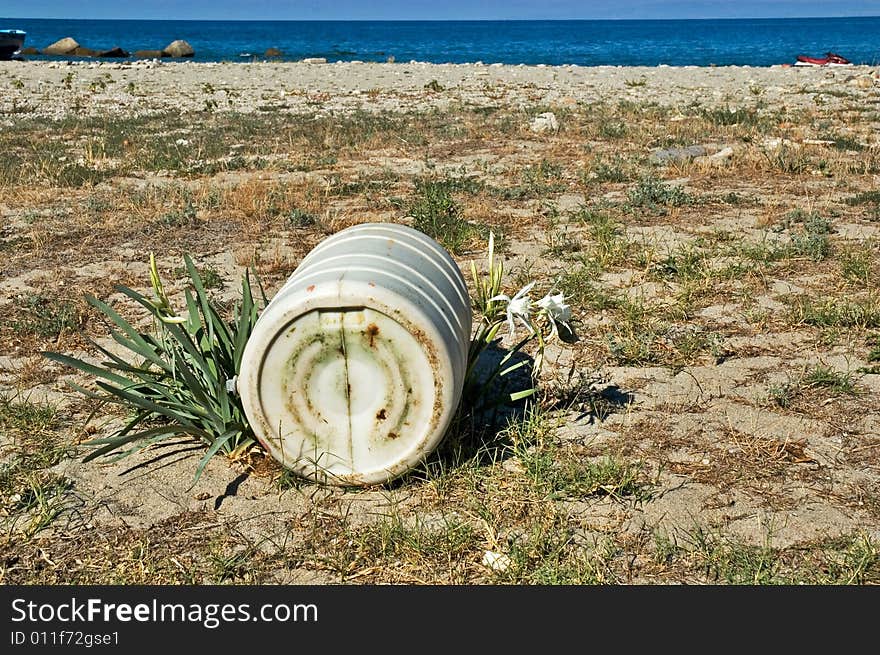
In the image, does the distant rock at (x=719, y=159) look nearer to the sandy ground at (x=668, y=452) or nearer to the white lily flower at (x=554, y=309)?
the sandy ground at (x=668, y=452)

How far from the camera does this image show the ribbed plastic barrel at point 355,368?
3.41 metres

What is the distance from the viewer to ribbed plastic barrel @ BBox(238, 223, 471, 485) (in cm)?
341

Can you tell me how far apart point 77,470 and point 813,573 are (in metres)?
3.01

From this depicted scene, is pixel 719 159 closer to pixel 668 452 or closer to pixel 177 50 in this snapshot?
pixel 668 452

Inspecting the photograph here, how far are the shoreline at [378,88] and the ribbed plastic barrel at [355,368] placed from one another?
499 inches

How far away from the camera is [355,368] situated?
3.52 metres

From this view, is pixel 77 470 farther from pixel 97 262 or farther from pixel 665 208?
pixel 665 208

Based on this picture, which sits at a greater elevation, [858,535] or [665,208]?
[665,208]

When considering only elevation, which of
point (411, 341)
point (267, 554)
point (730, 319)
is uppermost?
point (411, 341)

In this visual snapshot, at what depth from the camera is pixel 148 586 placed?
120 inches

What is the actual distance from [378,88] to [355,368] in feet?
59.3

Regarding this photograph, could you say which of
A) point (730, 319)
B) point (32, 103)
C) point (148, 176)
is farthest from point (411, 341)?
point (32, 103)

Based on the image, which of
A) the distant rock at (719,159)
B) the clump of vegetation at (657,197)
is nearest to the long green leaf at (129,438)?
the clump of vegetation at (657,197)

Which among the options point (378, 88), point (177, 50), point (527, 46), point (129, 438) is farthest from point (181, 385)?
point (527, 46)
